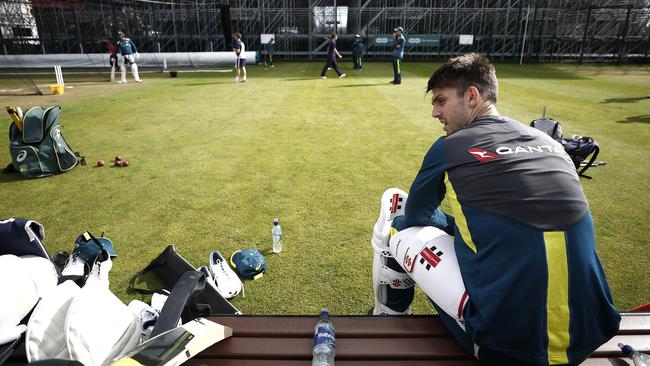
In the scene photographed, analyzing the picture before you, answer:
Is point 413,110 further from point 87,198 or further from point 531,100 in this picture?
point 87,198

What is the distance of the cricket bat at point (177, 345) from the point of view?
154cm

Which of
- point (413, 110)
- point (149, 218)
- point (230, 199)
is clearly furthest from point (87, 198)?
point (413, 110)

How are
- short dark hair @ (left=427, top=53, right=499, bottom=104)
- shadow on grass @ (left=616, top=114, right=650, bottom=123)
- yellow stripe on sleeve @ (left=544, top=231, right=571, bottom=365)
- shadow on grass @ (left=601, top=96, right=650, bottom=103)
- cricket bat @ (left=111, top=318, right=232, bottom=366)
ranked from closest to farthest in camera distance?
cricket bat @ (left=111, top=318, right=232, bottom=366) < yellow stripe on sleeve @ (left=544, top=231, right=571, bottom=365) < short dark hair @ (left=427, top=53, right=499, bottom=104) < shadow on grass @ (left=616, top=114, right=650, bottom=123) < shadow on grass @ (left=601, top=96, right=650, bottom=103)

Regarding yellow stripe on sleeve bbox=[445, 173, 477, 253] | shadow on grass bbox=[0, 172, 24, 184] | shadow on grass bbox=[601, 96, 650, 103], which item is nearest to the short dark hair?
yellow stripe on sleeve bbox=[445, 173, 477, 253]

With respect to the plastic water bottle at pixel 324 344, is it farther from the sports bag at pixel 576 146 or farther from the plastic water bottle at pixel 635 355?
the sports bag at pixel 576 146

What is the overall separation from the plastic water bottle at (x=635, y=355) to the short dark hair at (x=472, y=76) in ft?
4.78

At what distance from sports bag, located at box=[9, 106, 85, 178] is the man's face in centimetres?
605

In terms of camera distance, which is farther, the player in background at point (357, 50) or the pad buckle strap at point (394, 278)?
the player in background at point (357, 50)

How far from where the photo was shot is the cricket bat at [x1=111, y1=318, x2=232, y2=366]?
1542mm

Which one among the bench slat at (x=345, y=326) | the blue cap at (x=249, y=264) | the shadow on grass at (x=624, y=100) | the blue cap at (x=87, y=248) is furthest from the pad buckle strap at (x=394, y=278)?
the shadow on grass at (x=624, y=100)

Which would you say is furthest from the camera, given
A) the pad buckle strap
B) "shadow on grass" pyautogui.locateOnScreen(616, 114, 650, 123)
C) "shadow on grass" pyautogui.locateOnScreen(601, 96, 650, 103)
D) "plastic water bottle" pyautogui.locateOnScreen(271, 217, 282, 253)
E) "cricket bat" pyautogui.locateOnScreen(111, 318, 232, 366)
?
"shadow on grass" pyautogui.locateOnScreen(601, 96, 650, 103)

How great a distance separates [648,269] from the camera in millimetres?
3645

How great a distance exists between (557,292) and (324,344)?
3.62ft

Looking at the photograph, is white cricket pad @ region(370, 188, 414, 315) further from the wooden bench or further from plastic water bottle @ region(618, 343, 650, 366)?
plastic water bottle @ region(618, 343, 650, 366)
